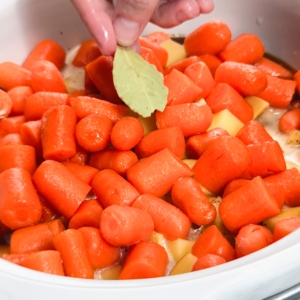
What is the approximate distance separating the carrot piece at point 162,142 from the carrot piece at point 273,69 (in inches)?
18.9

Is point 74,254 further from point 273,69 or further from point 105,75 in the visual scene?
point 273,69

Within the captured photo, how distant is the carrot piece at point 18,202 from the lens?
2.98 feet

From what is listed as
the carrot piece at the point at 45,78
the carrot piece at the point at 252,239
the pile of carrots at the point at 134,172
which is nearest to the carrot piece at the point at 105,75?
the pile of carrots at the point at 134,172

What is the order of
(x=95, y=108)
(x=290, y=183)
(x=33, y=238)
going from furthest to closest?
(x=95, y=108) < (x=290, y=183) < (x=33, y=238)

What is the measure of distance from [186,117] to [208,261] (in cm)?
41

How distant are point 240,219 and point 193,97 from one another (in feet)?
1.26

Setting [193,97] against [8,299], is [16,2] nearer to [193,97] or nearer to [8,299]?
[193,97]

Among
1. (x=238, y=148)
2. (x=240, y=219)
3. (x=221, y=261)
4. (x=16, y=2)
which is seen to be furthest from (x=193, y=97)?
(x=16, y=2)

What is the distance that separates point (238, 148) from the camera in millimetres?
991

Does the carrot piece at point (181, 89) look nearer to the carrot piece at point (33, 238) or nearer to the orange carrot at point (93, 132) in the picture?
the orange carrot at point (93, 132)

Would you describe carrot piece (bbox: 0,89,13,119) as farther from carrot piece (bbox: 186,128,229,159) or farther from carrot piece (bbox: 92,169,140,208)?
carrot piece (bbox: 186,128,229,159)

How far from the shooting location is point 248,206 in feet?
2.99

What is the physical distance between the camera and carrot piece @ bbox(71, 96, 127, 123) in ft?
3.64

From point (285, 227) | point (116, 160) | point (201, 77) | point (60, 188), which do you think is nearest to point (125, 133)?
point (116, 160)
